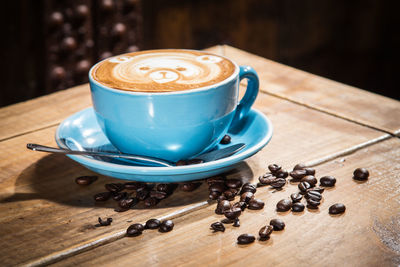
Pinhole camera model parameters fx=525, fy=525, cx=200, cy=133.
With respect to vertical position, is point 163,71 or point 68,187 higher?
point 163,71

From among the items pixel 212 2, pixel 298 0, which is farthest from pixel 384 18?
pixel 212 2

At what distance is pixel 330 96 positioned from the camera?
1378mm

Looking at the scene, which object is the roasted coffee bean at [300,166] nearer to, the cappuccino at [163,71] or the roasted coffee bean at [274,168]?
the roasted coffee bean at [274,168]

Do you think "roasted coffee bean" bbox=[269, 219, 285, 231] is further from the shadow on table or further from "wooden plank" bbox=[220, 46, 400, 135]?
"wooden plank" bbox=[220, 46, 400, 135]

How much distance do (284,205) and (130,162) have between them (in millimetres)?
302

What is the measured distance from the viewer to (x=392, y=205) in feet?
2.82

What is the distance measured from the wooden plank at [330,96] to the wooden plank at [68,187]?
5 cm

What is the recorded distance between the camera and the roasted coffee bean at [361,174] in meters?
0.94

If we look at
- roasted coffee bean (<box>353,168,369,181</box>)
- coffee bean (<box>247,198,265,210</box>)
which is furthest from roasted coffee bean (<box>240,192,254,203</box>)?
roasted coffee bean (<box>353,168,369,181</box>)

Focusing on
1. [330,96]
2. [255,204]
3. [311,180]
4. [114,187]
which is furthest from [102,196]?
[330,96]

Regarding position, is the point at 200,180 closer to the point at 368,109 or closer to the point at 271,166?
the point at 271,166

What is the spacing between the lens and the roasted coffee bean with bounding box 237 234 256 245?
76 cm

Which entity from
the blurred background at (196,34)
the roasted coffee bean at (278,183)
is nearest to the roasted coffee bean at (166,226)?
the roasted coffee bean at (278,183)

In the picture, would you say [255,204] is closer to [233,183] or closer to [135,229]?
[233,183]
